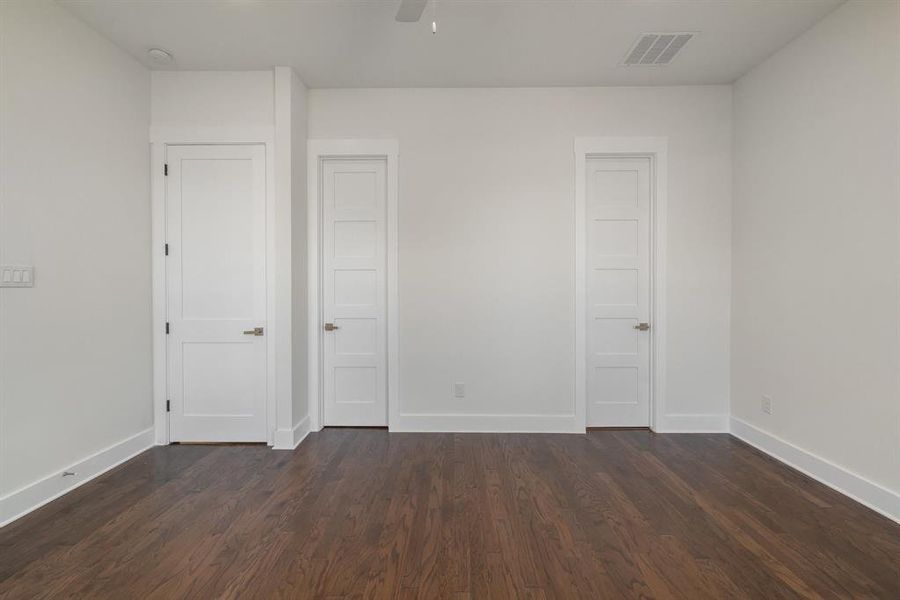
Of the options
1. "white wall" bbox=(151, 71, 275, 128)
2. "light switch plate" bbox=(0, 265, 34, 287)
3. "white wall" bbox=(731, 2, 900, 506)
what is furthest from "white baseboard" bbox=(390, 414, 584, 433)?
"white wall" bbox=(151, 71, 275, 128)

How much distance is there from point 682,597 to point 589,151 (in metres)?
3.12

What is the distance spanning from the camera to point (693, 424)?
3.63 metres

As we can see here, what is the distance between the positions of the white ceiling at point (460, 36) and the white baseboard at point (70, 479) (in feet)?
9.25

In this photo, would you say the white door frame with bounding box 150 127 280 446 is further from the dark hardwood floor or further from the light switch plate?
the light switch plate

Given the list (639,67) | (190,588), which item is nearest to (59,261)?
(190,588)

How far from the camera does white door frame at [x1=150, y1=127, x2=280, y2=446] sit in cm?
335

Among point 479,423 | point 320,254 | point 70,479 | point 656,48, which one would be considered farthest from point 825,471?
point 70,479

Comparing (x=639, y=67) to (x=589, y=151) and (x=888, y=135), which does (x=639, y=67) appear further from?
(x=888, y=135)

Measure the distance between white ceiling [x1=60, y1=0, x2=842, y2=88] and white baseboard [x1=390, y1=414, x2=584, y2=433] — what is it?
2.80m

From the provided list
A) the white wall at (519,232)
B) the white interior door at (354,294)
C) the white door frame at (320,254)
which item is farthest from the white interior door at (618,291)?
the white interior door at (354,294)

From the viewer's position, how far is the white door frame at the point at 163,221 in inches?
132

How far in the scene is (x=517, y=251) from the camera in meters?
3.67

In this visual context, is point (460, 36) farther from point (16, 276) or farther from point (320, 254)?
point (16, 276)

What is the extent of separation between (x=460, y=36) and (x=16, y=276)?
9.81 ft
